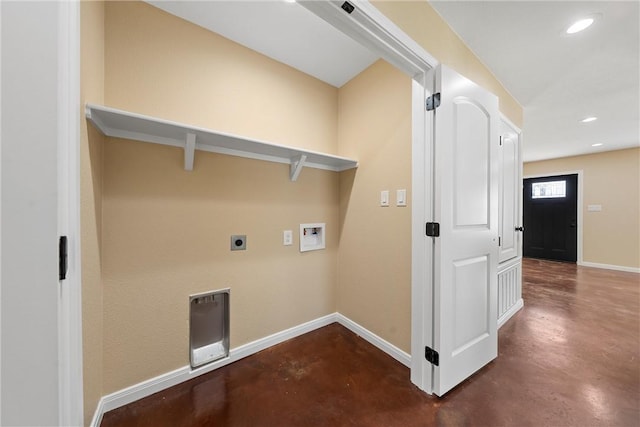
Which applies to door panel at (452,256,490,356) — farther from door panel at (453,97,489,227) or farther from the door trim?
the door trim

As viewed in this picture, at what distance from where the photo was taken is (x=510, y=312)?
2.51 m

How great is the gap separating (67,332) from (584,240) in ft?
25.6

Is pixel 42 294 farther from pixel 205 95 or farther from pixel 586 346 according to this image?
pixel 586 346

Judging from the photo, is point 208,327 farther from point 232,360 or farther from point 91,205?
point 91,205

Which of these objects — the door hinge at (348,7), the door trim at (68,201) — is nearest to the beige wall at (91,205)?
the door trim at (68,201)

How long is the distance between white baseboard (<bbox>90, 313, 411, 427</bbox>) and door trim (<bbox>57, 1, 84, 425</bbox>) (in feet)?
3.43

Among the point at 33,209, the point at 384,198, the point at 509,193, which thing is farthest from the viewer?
the point at 509,193

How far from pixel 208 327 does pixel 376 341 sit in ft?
4.54

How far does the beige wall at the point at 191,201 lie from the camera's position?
133cm

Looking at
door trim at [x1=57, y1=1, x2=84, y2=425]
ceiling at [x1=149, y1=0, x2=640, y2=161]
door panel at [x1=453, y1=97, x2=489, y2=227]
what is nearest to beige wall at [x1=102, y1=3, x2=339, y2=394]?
ceiling at [x1=149, y1=0, x2=640, y2=161]

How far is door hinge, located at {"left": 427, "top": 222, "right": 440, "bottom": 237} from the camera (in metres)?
1.36

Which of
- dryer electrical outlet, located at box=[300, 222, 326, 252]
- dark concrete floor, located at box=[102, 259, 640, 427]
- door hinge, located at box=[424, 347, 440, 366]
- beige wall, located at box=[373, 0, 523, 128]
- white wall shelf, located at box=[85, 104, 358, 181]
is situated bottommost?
dark concrete floor, located at box=[102, 259, 640, 427]

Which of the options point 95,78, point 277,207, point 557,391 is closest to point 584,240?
point 557,391

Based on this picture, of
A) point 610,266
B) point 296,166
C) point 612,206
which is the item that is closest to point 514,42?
point 296,166
